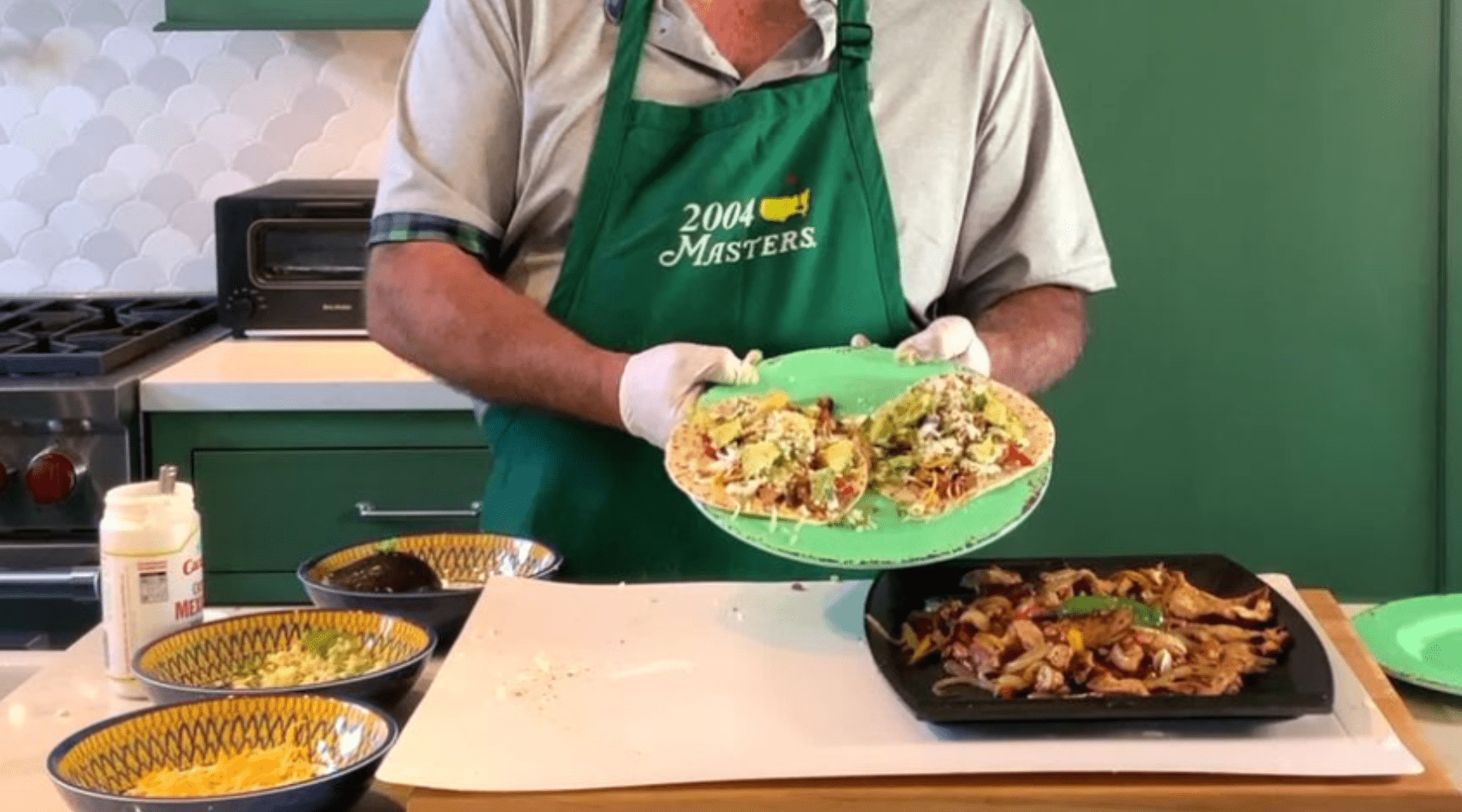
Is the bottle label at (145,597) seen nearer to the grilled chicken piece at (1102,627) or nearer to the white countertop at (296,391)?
the grilled chicken piece at (1102,627)

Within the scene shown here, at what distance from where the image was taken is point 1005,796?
110 centimetres

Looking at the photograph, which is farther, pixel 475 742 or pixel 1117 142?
pixel 1117 142

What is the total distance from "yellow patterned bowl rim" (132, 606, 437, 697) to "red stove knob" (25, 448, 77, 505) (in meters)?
1.12

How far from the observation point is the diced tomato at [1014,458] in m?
1.47

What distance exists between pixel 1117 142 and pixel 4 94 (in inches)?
70.9

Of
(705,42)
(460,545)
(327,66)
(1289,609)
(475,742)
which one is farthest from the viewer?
(327,66)

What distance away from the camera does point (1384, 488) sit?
9.09ft

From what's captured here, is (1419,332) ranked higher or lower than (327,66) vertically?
lower

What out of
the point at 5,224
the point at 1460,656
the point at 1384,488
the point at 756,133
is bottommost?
the point at 1384,488

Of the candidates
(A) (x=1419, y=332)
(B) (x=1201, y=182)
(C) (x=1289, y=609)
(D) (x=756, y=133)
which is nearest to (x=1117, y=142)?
(B) (x=1201, y=182)

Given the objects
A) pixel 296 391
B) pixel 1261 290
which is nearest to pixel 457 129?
pixel 296 391

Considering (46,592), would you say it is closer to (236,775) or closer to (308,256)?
(308,256)

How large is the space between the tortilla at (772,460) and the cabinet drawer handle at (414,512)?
1083 millimetres

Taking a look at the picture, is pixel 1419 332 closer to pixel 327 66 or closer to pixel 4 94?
pixel 327 66
